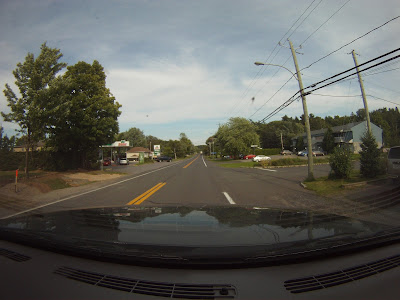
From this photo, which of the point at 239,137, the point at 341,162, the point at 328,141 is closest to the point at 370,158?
the point at 341,162

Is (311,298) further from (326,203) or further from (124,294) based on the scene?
(326,203)

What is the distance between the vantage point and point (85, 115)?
21.7m

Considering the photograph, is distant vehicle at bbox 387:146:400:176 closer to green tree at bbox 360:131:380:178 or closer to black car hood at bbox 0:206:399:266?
green tree at bbox 360:131:380:178

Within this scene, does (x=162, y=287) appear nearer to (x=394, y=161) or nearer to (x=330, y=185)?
(x=330, y=185)

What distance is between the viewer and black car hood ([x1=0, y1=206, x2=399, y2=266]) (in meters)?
2.10

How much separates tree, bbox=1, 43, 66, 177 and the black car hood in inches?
599

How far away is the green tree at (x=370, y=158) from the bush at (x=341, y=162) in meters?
0.64

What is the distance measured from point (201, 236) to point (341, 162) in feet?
38.5

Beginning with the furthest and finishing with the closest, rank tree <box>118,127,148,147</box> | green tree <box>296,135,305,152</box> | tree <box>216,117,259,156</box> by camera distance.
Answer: tree <box>118,127,148,147</box> < green tree <box>296,135,305,152</box> < tree <box>216,117,259,156</box>

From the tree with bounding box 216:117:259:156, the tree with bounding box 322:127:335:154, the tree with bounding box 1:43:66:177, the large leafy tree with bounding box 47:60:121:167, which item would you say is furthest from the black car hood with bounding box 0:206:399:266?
the tree with bounding box 322:127:335:154

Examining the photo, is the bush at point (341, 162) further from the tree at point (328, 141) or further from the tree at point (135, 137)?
the tree at point (135, 137)

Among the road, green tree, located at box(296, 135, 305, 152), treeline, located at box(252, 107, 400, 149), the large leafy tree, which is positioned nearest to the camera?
the road

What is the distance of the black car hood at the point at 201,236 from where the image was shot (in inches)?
82.5

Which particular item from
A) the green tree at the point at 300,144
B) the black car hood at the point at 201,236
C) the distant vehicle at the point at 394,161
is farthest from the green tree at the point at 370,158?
the green tree at the point at 300,144
